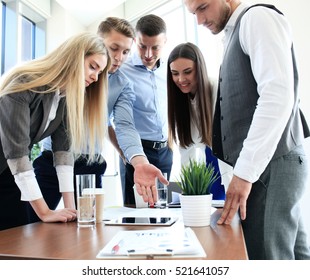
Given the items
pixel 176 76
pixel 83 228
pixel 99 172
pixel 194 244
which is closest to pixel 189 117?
pixel 176 76

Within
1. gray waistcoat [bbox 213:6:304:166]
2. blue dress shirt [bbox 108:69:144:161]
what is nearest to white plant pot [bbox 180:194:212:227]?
gray waistcoat [bbox 213:6:304:166]

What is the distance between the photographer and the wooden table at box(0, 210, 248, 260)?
0.57 m

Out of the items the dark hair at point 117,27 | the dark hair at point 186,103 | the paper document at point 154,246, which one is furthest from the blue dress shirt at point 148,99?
the paper document at point 154,246

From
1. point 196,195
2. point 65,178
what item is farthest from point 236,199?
point 65,178

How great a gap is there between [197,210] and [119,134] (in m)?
0.70

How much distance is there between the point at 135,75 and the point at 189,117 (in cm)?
56

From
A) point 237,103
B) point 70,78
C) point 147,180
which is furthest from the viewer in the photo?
point 70,78

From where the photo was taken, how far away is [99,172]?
1564 mm

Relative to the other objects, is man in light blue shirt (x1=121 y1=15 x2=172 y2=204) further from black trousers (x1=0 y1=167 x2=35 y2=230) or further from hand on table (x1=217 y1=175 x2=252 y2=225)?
hand on table (x1=217 y1=175 x2=252 y2=225)

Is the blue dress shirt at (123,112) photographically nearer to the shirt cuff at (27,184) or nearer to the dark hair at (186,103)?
the dark hair at (186,103)

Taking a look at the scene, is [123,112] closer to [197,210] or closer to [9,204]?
[9,204]

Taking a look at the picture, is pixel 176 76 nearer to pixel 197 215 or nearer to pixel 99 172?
pixel 99 172

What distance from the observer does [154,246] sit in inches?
22.4

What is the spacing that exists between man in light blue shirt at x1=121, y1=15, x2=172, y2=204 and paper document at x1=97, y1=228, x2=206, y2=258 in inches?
40.0
